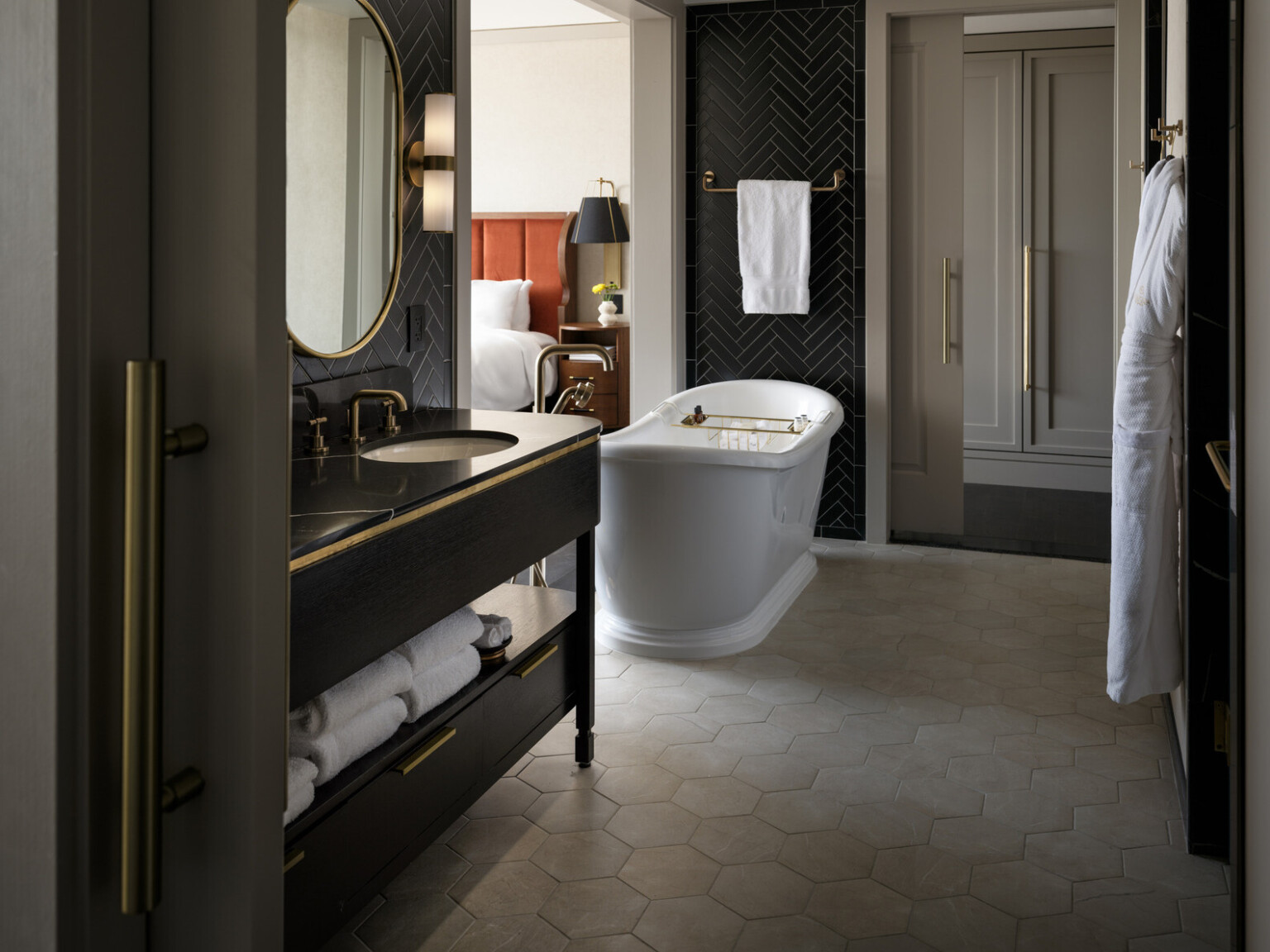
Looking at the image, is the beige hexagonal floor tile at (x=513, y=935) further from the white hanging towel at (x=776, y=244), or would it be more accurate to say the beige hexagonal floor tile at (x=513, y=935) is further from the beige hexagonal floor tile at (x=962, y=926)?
the white hanging towel at (x=776, y=244)

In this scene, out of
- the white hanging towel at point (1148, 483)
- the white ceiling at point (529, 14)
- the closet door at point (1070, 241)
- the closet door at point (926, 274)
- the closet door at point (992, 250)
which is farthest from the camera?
the white ceiling at point (529, 14)

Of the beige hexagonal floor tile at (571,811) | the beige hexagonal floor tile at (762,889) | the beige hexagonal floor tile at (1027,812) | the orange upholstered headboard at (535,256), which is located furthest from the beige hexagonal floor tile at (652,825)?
the orange upholstered headboard at (535,256)

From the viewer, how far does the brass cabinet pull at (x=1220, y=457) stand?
5.89 ft

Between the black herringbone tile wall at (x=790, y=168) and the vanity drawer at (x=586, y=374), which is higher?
the black herringbone tile wall at (x=790, y=168)

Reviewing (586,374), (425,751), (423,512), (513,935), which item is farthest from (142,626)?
(586,374)

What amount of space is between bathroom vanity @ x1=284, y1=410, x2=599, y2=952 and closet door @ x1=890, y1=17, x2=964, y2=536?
268 centimetres

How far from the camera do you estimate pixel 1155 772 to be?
2555 mm

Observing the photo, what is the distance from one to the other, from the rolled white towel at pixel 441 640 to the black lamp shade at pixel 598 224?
430 cm

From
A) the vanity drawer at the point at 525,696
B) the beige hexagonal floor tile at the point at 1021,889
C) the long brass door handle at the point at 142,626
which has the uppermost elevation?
the long brass door handle at the point at 142,626

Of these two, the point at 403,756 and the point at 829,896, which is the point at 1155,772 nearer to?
the point at 829,896

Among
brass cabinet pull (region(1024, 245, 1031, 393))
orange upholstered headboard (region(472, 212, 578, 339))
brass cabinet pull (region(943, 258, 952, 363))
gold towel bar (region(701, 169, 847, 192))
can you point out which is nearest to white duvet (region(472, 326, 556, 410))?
orange upholstered headboard (region(472, 212, 578, 339))

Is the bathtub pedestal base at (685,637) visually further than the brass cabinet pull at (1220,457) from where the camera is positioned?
Yes

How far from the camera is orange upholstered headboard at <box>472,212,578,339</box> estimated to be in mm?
6809

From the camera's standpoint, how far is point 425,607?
1782mm
